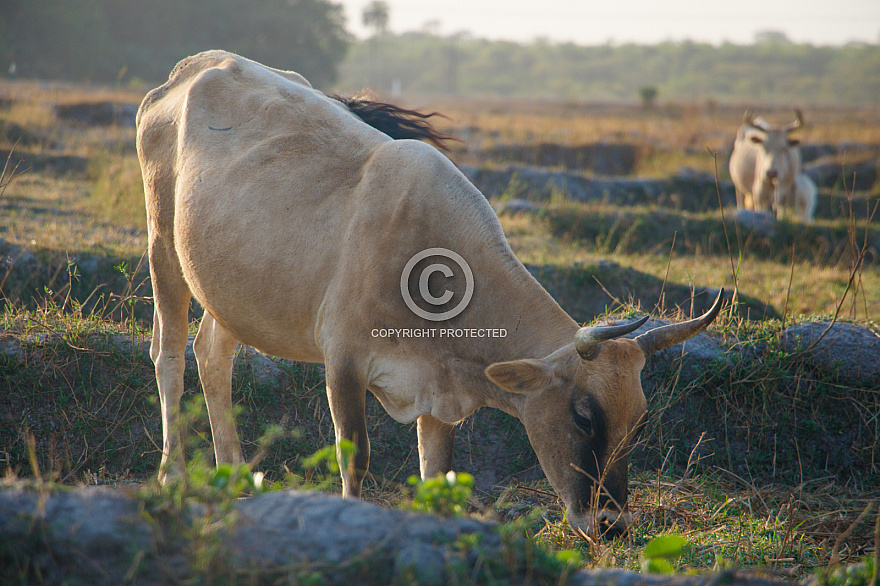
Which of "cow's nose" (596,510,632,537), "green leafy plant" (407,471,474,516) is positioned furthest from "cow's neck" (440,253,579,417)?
"green leafy plant" (407,471,474,516)

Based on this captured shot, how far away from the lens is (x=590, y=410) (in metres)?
2.82

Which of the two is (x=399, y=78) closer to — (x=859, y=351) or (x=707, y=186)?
(x=707, y=186)

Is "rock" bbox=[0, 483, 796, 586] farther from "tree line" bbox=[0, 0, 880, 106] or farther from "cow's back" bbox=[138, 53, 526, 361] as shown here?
"tree line" bbox=[0, 0, 880, 106]

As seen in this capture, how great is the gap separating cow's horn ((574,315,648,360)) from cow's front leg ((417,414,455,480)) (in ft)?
3.58

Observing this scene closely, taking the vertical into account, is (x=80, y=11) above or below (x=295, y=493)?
above

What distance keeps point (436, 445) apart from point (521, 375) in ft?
3.10

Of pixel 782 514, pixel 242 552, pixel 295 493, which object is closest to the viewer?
pixel 242 552

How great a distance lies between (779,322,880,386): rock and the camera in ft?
15.3

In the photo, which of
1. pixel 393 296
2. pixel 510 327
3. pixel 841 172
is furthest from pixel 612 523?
pixel 841 172

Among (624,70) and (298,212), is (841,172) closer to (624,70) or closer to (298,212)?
(298,212)

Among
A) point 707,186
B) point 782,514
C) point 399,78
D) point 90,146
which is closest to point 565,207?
point 707,186

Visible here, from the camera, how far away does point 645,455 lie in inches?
178

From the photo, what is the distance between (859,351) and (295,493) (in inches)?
166

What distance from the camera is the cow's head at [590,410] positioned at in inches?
111
